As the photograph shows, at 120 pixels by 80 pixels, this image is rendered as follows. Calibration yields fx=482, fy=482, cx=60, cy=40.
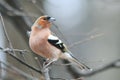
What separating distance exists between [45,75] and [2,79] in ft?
1.97

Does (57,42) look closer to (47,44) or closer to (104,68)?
(47,44)

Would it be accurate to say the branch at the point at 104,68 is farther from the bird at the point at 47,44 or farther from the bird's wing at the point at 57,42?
the bird's wing at the point at 57,42

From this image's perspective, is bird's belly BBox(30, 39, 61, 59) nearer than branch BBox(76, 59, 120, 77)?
Yes

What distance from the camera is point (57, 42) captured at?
3.97 metres

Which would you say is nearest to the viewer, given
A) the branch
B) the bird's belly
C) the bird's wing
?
the bird's belly

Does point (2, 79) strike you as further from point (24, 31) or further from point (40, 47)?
point (24, 31)

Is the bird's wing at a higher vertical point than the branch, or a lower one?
higher

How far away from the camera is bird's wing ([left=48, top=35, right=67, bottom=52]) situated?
3.94 meters

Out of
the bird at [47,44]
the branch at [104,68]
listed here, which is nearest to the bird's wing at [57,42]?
the bird at [47,44]

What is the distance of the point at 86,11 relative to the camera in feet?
45.5

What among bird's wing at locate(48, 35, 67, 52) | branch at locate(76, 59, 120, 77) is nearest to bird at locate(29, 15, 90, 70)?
bird's wing at locate(48, 35, 67, 52)

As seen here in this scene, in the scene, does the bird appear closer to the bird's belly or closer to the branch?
the bird's belly

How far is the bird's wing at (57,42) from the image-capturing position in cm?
394

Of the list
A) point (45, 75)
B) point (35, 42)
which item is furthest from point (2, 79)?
point (35, 42)
